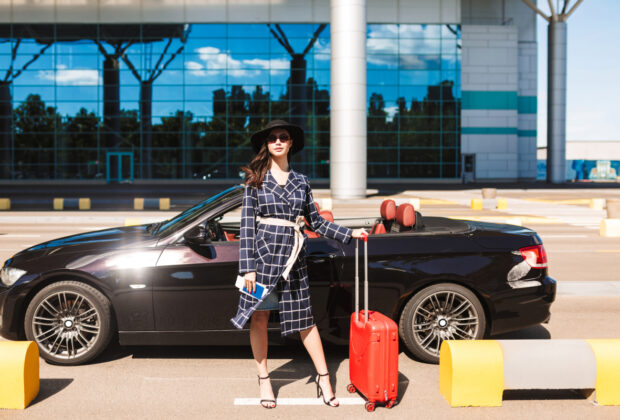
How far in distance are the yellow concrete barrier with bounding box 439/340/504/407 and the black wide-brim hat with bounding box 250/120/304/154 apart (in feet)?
5.77

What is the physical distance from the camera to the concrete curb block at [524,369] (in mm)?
4383

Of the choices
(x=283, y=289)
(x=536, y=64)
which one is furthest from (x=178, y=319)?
(x=536, y=64)

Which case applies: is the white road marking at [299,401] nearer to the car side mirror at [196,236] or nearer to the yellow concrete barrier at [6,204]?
the car side mirror at [196,236]

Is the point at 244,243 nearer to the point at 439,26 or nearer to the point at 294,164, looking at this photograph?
the point at 294,164

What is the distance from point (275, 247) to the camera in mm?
4215

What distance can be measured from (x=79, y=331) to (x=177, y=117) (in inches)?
1646

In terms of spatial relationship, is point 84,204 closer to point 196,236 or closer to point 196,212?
point 196,212

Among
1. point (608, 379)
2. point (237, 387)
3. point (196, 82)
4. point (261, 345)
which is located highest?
point (196, 82)

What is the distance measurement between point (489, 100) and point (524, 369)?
48.1 m

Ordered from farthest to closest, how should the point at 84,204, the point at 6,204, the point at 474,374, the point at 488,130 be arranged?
the point at 488,130
the point at 6,204
the point at 84,204
the point at 474,374

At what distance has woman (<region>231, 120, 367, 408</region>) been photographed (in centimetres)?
420

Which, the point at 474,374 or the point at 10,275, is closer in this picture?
the point at 474,374

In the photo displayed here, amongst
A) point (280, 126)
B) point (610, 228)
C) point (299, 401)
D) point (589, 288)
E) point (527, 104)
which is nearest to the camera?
point (280, 126)

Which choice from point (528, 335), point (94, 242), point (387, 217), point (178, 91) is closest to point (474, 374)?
point (387, 217)
